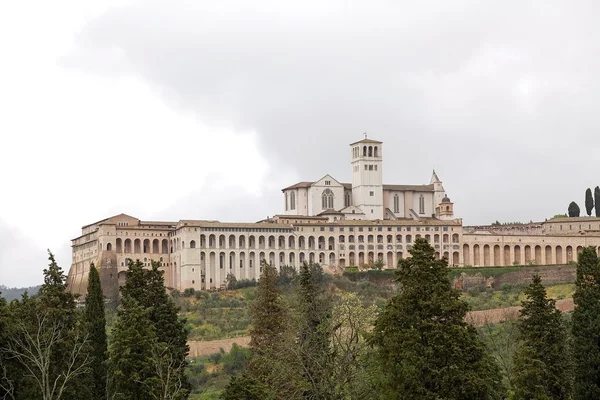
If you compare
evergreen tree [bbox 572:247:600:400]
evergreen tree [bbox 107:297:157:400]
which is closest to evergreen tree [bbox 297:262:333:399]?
evergreen tree [bbox 107:297:157:400]

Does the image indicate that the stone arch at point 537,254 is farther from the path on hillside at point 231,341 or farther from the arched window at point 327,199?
the path on hillside at point 231,341

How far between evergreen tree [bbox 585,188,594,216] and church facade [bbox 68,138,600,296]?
691cm

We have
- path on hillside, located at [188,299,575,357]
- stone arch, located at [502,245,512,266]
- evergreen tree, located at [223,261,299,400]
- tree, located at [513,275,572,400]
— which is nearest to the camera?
tree, located at [513,275,572,400]

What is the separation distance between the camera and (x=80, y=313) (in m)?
42.1

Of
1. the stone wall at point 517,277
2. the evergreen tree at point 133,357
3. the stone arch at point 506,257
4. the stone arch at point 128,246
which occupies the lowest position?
the evergreen tree at point 133,357

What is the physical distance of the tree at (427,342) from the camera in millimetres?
33781

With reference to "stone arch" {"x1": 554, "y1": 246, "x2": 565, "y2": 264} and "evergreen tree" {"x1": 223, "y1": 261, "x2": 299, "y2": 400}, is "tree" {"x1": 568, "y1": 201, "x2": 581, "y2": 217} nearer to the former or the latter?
"stone arch" {"x1": 554, "y1": 246, "x2": 565, "y2": 264}

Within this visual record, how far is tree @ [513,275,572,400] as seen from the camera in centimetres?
3894

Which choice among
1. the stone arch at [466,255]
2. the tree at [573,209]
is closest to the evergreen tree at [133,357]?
the stone arch at [466,255]

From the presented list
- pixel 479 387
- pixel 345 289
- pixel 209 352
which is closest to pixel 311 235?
pixel 345 289

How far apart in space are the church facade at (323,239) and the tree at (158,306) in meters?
64.8

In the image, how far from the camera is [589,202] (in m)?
129

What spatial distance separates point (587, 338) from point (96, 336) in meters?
17.7

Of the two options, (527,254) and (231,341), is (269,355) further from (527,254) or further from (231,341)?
(527,254)
